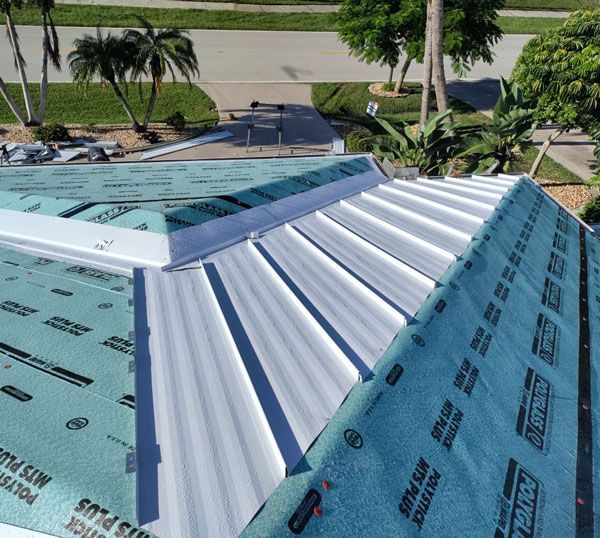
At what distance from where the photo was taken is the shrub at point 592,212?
1666 cm

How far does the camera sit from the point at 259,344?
6.19 meters

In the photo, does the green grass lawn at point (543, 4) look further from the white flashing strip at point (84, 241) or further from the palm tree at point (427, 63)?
the white flashing strip at point (84, 241)

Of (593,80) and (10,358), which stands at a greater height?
(593,80)

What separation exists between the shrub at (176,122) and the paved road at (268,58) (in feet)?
23.1

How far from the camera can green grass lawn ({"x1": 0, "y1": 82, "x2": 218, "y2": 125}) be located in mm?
23395

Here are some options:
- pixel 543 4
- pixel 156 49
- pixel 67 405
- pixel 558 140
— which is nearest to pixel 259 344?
pixel 67 405

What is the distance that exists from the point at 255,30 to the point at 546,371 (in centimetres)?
3546

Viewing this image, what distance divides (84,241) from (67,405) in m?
4.11

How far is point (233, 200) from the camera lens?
10.0m

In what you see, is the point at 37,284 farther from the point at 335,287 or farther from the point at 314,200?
the point at 314,200

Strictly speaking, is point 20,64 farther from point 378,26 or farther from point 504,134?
point 504,134

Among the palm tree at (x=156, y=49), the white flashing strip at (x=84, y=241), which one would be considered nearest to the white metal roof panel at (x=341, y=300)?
the white flashing strip at (x=84, y=241)

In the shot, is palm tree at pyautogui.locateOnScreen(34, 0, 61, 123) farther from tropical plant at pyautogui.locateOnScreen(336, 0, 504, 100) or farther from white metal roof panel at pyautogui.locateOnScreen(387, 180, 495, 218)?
white metal roof panel at pyautogui.locateOnScreen(387, 180, 495, 218)

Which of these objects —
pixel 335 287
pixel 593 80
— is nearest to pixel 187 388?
pixel 335 287
